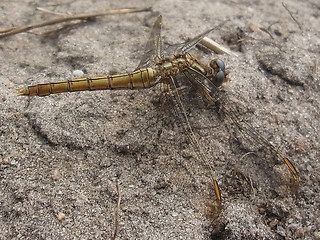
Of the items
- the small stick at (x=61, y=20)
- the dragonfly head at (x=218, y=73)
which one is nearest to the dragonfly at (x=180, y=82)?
the dragonfly head at (x=218, y=73)

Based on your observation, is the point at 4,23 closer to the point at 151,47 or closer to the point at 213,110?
the point at 151,47

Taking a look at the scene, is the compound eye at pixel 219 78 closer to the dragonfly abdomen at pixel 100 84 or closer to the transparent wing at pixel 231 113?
the transparent wing at pixel 231 113

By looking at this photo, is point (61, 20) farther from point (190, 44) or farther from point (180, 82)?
point (180, 82)

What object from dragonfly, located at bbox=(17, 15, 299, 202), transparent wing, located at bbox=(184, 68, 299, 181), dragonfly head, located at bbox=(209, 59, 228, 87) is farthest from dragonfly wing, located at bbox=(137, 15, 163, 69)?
dragonfly head, located at bbox=(209, 59, 228, 87)

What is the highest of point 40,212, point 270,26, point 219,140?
point 270,26

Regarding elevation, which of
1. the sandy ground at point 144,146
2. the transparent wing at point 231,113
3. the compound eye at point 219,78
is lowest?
the sandy ground at point 144,146

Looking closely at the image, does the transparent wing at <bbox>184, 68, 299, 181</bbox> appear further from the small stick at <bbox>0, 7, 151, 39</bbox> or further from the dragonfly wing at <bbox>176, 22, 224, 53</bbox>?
the small stick at <bbox>0, 7, 151, 39</bbox>

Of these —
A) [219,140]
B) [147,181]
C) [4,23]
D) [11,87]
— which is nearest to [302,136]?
[219,140]
